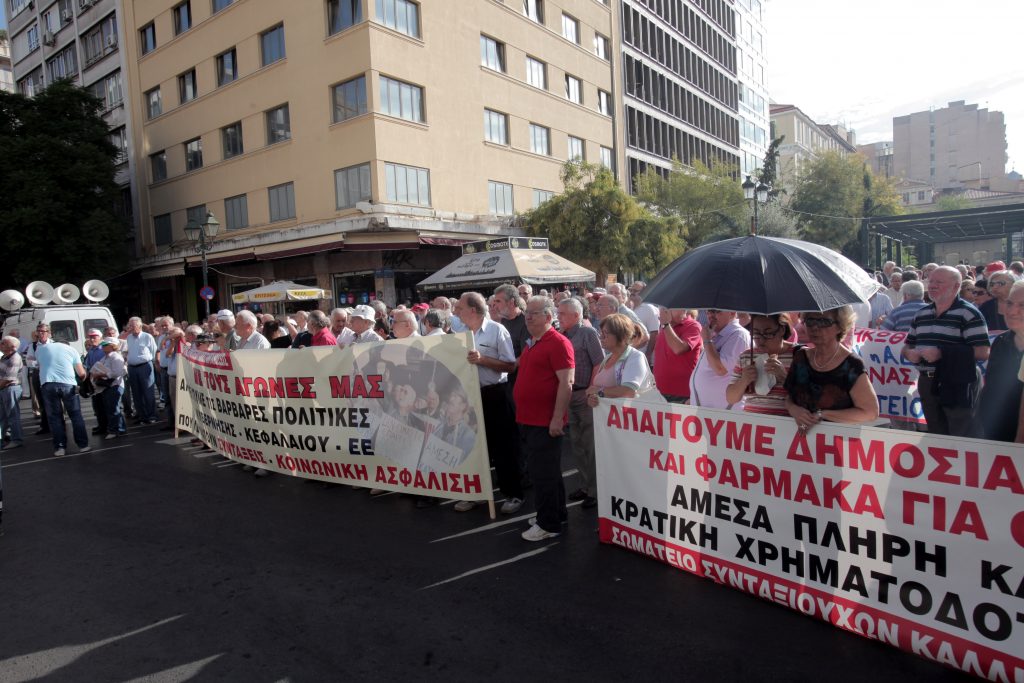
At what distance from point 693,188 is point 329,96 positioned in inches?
866

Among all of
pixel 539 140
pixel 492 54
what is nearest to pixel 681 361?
pixel 492 54

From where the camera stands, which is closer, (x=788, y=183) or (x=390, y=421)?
(x=390, y=421)

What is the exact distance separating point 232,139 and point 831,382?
28966 millimetres

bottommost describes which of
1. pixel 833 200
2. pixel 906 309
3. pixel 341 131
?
pixel 906 309

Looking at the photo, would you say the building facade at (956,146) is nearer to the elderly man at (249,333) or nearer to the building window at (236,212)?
the building window at (236,212)

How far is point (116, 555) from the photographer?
526 cm

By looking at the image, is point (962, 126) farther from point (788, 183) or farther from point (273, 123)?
point (273, 123)

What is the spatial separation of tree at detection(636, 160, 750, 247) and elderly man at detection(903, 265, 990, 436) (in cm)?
3101

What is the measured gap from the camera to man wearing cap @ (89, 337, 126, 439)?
1038 cm

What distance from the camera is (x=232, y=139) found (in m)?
27.5

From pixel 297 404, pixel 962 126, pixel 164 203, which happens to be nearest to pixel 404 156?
pixel 164 203

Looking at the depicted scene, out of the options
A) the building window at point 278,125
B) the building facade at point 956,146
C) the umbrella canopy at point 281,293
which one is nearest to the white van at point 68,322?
the umbrella canopy at point 281,293

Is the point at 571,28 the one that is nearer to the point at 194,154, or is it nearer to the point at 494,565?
the point at 194,154

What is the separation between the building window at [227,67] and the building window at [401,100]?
8263mm
